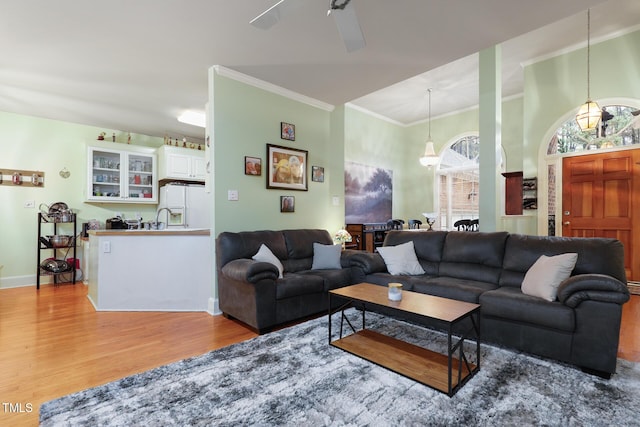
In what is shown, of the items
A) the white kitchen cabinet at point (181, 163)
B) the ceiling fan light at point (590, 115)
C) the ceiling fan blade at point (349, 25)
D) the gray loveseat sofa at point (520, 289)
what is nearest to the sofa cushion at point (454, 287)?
the gray loveseat sofa at point (520, 289)

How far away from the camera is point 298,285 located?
10.1 feet

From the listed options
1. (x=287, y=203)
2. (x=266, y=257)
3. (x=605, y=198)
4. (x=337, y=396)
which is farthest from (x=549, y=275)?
(x=605, y=198)

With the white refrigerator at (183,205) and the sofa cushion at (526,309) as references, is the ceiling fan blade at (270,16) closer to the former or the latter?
the sofa cushion at (526,309)

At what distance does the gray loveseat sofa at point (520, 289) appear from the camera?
6.64ft

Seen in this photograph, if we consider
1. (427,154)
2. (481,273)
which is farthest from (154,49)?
(427,154)

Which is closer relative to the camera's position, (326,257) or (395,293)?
(395,293)

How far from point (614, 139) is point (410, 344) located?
15.1ft

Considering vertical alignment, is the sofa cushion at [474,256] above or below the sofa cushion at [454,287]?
above

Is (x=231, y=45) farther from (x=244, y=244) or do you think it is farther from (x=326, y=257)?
(x=326, y=257)

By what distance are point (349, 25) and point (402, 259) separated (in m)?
2.33

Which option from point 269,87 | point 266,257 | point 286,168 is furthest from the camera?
point 286,168

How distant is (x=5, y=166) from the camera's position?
191 inches

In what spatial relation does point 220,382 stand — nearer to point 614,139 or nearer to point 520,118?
point 614,139

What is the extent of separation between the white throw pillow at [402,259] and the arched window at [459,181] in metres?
4.28
